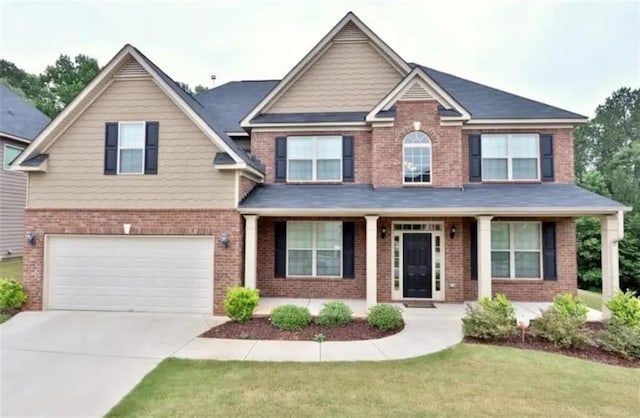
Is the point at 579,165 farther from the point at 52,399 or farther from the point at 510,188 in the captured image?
the point at 52,399

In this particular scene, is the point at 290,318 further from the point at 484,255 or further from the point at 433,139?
the point at 433,139

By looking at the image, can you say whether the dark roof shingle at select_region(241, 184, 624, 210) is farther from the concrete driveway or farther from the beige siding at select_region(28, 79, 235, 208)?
the concrete driveway

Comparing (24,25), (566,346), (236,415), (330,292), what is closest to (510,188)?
(566,346)

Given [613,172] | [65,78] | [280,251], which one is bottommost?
[280,251]

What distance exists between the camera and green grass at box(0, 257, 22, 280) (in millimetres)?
Answer: 12648

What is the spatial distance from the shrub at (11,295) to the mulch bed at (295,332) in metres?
6.01

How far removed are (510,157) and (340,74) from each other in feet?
21.7

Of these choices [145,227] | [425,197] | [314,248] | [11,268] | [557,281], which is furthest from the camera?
[11,268]

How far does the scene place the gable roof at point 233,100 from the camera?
44.3 feet

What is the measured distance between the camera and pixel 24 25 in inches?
487

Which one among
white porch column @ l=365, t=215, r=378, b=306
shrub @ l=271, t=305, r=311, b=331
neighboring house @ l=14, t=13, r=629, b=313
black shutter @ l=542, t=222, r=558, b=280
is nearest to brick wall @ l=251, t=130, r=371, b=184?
neighboring house @ l=14, t=13, r=629, b=313

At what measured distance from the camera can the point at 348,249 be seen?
11.4 metres

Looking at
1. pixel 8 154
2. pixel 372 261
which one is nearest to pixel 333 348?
pixel 372 261

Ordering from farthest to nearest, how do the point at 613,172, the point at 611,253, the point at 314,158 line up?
the point at 613,172
the point at 314,158
the point at 611,253
